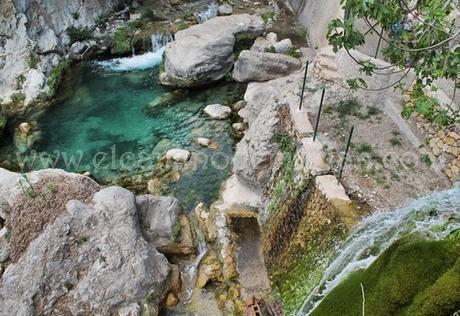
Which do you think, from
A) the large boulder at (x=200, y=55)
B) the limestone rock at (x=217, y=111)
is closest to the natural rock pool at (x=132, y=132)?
the limestone rock at (x=217, y=111)

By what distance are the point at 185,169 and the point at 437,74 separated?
276 inches

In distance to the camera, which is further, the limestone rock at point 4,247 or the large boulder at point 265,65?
the large boulder at point 265,65

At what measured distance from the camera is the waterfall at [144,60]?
1530 cm

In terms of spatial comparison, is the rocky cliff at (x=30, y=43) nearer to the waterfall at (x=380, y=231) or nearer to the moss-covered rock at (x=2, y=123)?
the moss-covered rock at (x=2, y=123)

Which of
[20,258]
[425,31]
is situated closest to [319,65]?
[425,31]

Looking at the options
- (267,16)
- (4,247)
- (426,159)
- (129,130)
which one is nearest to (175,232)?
(4,247)

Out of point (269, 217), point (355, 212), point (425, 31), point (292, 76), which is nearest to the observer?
point (425, 31)

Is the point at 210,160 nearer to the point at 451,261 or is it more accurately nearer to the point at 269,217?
the point at 269,217

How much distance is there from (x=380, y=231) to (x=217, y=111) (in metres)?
7.63

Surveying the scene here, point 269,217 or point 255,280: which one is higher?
point 269,217

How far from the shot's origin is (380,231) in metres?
5.88

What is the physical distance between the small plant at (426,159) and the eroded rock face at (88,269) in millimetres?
4904

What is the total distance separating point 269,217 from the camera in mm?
8492

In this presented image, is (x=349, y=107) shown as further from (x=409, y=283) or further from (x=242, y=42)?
(x=242, y=42)
